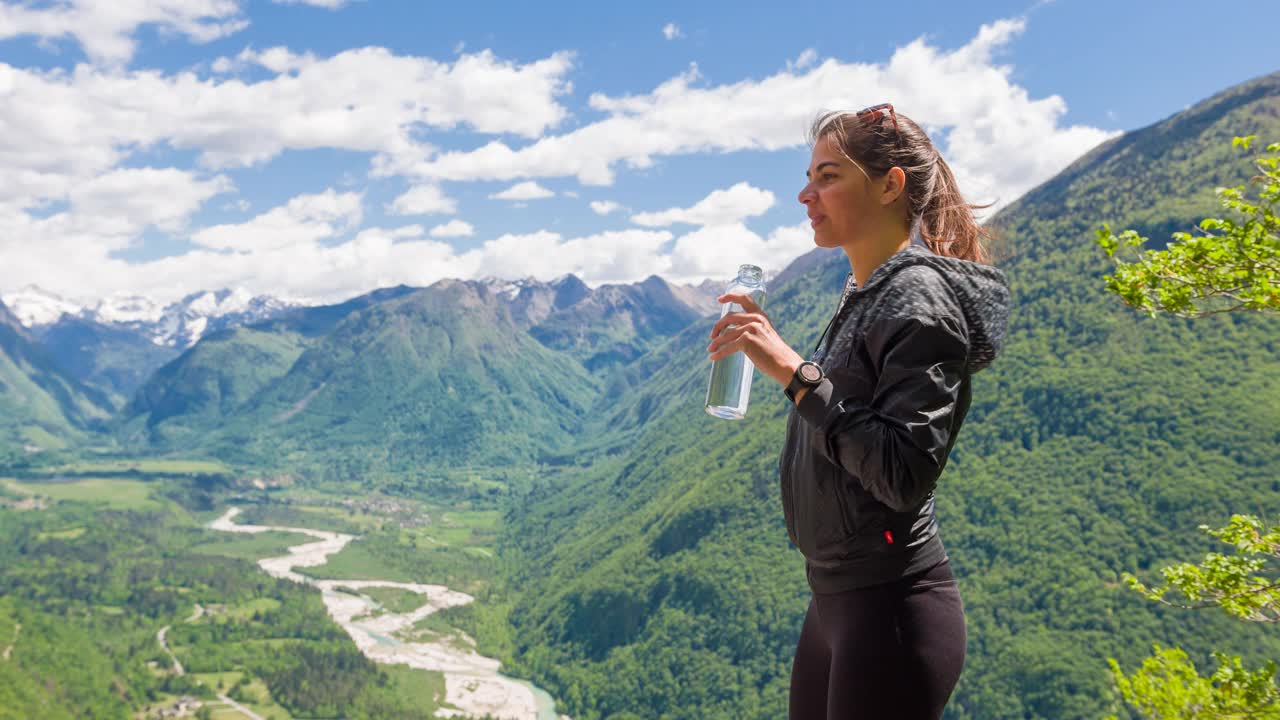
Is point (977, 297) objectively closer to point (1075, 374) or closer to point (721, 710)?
point (721, 710)

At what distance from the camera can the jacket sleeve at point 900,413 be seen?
2270 mm

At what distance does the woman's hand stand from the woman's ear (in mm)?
581

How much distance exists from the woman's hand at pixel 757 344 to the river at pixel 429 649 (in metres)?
86.6

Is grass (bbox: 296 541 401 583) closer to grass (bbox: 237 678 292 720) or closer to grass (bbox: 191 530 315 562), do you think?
grass (bbox: 191 530 315 562)

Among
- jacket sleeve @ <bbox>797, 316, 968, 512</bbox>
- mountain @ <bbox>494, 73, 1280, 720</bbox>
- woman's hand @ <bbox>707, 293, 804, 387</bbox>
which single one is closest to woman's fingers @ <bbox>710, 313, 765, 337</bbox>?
woman's hand @ <bbox>707, 293, 804, 387</bbox>

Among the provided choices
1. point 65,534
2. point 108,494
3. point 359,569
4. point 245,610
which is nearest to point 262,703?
point 245,610

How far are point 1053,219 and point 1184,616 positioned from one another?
70.6m

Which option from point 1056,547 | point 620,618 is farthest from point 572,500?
point 1056,547

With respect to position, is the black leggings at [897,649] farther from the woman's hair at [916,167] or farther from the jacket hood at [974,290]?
the woman's hair at [916,167]

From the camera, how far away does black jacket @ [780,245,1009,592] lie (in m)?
2.29

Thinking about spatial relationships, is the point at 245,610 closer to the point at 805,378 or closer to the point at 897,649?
the point at 897,649

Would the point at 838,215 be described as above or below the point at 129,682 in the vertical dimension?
above

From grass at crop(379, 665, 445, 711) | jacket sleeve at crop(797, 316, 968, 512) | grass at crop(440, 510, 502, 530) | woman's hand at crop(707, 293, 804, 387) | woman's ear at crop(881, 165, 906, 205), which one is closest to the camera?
jacket sleeve at crop(797, 316, 968, 512)

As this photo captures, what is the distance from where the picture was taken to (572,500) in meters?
169
